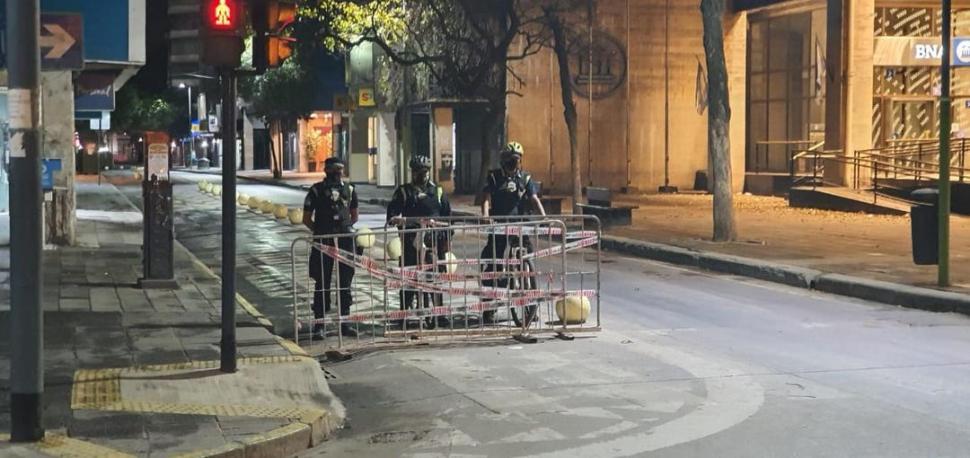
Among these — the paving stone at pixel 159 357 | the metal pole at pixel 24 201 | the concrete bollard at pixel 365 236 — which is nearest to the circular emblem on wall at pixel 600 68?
the concrete bollard at pixel 365 236

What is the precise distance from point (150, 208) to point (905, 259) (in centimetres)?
1080

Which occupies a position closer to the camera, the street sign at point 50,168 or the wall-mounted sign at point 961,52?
the wall-mounted sign at point 961,52

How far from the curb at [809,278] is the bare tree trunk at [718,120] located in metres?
1.26

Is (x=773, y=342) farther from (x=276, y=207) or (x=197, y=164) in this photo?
(x=197, y=164)

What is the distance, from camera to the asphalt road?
271 inches

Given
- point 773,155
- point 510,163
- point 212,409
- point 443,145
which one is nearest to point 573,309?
point 510,163

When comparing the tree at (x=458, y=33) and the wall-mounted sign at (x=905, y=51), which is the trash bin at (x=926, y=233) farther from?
the wall-mounted sign at (x=905, y=51)

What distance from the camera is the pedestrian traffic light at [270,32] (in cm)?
868

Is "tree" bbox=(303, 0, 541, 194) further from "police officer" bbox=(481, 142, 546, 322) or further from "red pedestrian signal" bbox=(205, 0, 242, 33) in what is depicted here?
"red pedestrian signal" bbox=(205, 0, 242, 33)

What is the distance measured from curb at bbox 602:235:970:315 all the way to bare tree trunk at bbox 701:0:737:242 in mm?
1255

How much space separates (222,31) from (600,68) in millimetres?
28554

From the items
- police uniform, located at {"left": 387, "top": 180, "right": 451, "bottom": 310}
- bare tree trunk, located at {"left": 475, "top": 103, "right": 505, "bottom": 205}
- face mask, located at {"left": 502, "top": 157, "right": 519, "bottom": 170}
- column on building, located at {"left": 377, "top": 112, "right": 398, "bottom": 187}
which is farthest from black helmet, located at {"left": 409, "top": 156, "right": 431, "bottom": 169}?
column on building, located at {"left": 377, "top": 112, "right": 398, "bottom": 187}

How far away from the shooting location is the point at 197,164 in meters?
103

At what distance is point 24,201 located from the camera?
634 cm
